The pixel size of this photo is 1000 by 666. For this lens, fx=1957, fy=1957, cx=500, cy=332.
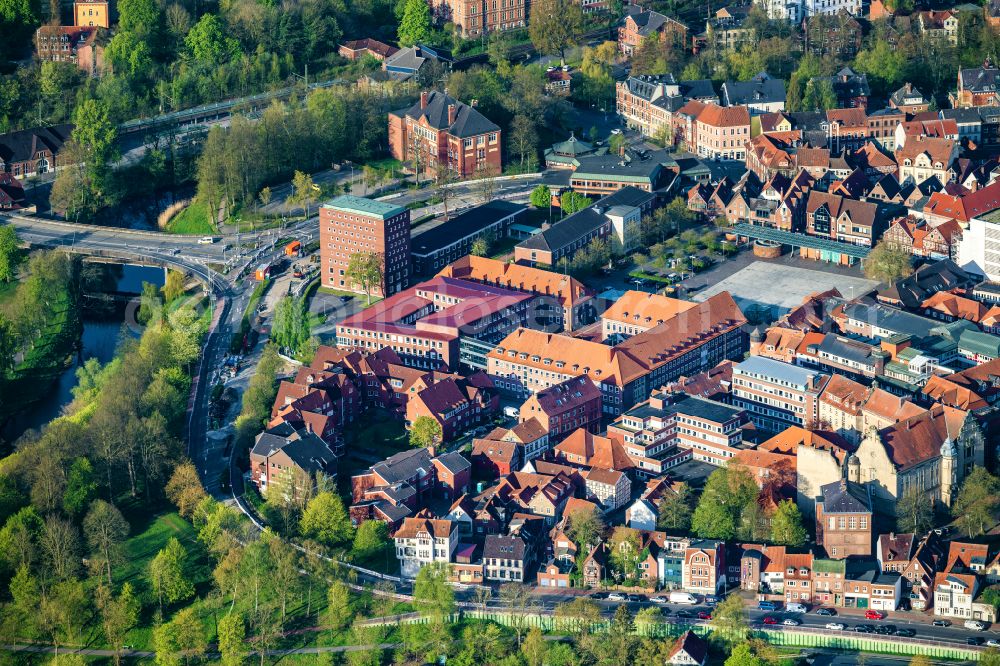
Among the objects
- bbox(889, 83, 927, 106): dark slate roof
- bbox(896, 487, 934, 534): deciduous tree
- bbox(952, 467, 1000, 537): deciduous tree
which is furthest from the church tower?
bbox(889, 83, 927, 106): dark slate roof

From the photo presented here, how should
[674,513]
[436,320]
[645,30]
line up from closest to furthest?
1. [674,513]
2. [436,320]
3. [645,30]

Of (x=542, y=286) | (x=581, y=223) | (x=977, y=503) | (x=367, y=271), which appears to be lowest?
(x=977, y=503)

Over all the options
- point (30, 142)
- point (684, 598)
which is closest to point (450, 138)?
point (30, 142)

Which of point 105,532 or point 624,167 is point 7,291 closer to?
point 105,532

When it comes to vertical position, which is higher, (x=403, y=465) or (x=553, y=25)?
(x=553, y=25)

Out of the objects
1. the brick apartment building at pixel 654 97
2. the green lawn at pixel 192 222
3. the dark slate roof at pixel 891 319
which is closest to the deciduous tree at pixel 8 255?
the green lawn at pixel 192 222

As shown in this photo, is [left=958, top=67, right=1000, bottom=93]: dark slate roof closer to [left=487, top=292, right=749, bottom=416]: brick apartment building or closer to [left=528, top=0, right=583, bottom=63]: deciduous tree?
[left=528, top=0, right=583, bottom=63]: deciduous tree

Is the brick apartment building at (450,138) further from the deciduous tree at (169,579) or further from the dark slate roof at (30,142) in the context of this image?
the deciduous tree at (169,579)

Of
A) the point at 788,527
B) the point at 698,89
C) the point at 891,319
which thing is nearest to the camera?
the point at 788,527

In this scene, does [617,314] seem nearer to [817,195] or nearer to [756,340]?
[756,340]
